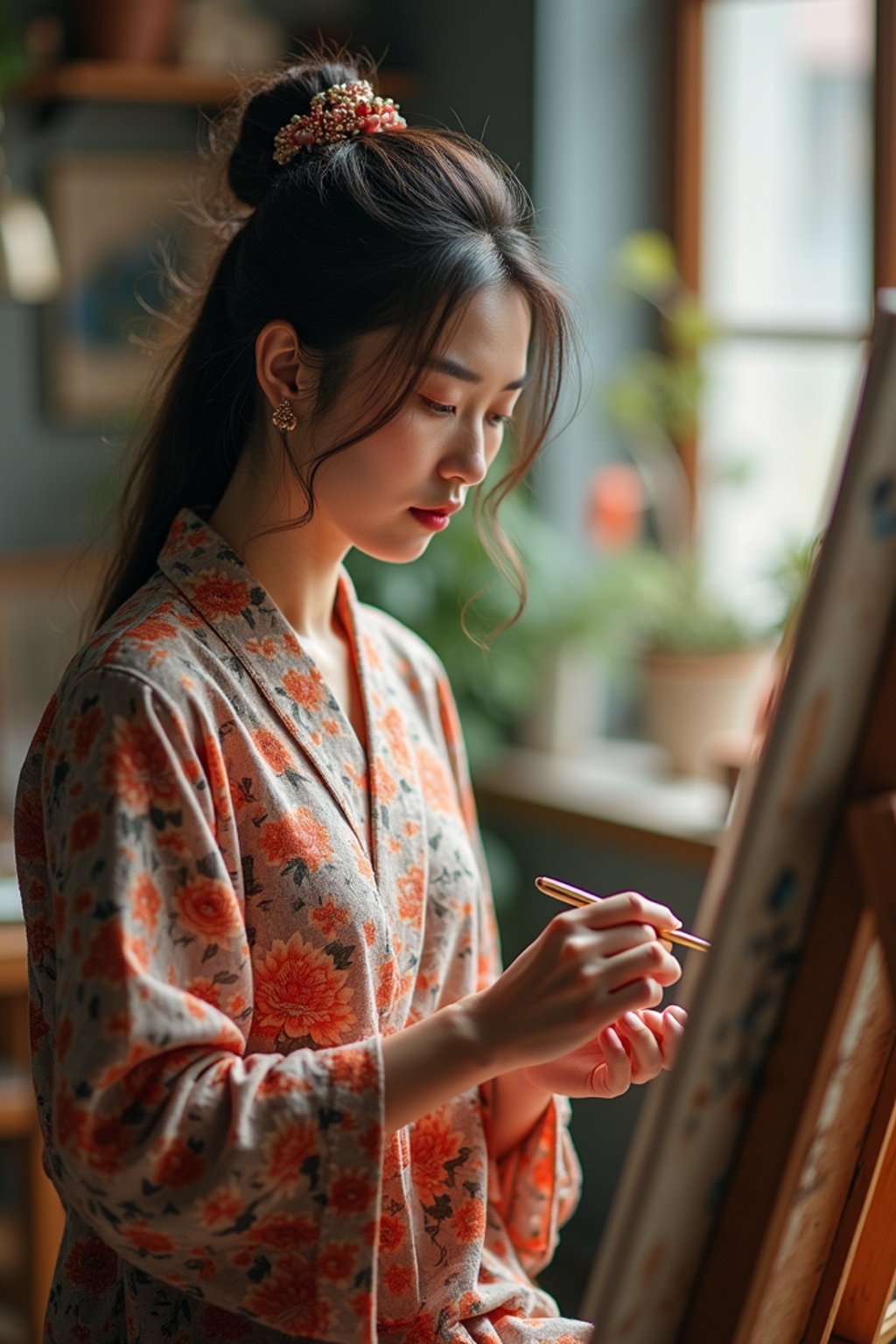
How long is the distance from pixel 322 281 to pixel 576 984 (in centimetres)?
51

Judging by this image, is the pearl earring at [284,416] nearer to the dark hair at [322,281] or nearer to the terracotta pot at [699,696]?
the dark hair at [322,281]

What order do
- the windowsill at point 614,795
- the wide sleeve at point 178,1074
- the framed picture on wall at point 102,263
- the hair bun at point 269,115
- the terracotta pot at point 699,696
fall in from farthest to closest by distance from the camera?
1. the framed picture on wall at point 102,263
2. the terracotta pot at point 699,696
3. the windowsill at point 614,795
4. the hair bun at point 269,115
5. the wide sleeve at point 178,1074

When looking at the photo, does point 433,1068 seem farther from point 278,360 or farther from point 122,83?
point 122,83

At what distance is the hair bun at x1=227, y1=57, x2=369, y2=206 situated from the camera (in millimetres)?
1221

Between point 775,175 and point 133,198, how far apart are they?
3.81 ft

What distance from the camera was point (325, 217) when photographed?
1124 mm

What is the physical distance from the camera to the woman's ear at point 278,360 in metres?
1.13

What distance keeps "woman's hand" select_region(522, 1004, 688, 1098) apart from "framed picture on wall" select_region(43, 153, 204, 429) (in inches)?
75.5

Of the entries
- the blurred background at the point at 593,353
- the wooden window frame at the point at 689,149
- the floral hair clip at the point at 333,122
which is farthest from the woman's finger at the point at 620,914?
the wooden window frame at the point at 689,149

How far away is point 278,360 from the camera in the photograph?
114 cm

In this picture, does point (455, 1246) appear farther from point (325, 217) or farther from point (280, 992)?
point (325, 217)

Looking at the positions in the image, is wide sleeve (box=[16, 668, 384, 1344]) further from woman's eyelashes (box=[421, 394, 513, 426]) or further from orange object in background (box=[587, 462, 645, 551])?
orange object in background (box=[587, 462, 645, 551])

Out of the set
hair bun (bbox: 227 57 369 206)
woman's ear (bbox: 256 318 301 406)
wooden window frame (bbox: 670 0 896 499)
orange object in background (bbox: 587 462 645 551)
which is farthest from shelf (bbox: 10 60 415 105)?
woman's ear (bbox: 256 318 301 406)

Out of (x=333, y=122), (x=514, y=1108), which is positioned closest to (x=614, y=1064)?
(x=514, y=1108)
